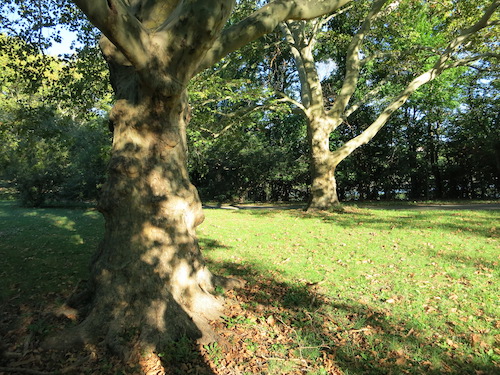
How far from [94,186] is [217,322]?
70.7 feet

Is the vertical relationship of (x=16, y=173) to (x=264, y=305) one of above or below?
above

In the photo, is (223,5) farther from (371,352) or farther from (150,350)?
(371,352)

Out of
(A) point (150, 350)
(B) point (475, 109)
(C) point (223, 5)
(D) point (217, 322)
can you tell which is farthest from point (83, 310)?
(B) point (475, 109)

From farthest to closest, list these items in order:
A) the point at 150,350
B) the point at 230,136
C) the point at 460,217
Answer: the point at 230,136
the point at 460,217
the point at 150,350

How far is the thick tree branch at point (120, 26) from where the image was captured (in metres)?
2.97

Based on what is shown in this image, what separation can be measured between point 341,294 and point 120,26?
14.7 ft

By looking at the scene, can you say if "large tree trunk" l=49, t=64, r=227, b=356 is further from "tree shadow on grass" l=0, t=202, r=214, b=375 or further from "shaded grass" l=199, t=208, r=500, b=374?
"shaded grass" l=199, t=208, r=500, b=374

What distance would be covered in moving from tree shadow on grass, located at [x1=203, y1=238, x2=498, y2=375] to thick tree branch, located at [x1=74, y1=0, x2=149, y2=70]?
10.7 feet

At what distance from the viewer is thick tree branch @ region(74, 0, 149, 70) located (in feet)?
9.76

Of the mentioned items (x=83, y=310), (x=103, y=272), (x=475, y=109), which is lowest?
(x=83, y=310)

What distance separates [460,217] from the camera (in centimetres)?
1063

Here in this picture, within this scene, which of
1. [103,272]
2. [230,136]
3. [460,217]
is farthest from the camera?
[230,136]

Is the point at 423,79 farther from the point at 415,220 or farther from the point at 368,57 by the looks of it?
the point at 415,220

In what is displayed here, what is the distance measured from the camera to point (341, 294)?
15.9 ft
